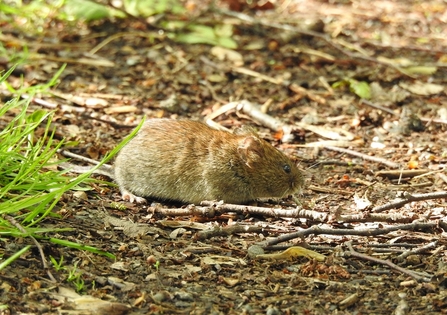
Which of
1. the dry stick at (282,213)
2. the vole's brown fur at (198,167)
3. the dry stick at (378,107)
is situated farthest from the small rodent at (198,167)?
the dry stick at (378,107)

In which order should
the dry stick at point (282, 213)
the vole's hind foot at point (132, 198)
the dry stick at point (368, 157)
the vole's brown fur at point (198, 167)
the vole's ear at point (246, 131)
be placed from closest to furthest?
the dry stick at point (282, 213) → the vole's hind foot at point (132, 198) → the vole's brown fur at point (198, 167) → the vole's ear at point (246, 131) → the dry stick at point (368, 157)

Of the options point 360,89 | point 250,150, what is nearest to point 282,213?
point 250,150

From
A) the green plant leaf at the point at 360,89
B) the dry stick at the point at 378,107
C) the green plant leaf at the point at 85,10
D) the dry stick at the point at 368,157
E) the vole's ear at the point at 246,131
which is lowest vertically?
the dry stick at the point at 378,107

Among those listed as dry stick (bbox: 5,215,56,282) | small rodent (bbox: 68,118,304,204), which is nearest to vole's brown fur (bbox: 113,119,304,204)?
small rodent (bbox: 68,118,304,204)

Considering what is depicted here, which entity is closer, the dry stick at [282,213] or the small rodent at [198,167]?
the dry stick at [282,213]

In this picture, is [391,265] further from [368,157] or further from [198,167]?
[368,157]

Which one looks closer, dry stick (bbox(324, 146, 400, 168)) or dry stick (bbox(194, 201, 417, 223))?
dry stick (bbox(194, 201, 417, 223))

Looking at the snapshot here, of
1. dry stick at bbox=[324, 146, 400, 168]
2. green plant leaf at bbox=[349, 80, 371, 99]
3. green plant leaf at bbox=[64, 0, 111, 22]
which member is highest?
green plant leaf at bbox=[64, 0, 111, 22]

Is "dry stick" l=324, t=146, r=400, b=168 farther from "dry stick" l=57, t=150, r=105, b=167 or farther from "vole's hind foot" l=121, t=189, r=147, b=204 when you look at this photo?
"dry stick" l=57, t=150, r=105, b=167

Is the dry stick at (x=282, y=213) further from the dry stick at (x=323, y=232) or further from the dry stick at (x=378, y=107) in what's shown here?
the dry stick at (x=378, y=107)
